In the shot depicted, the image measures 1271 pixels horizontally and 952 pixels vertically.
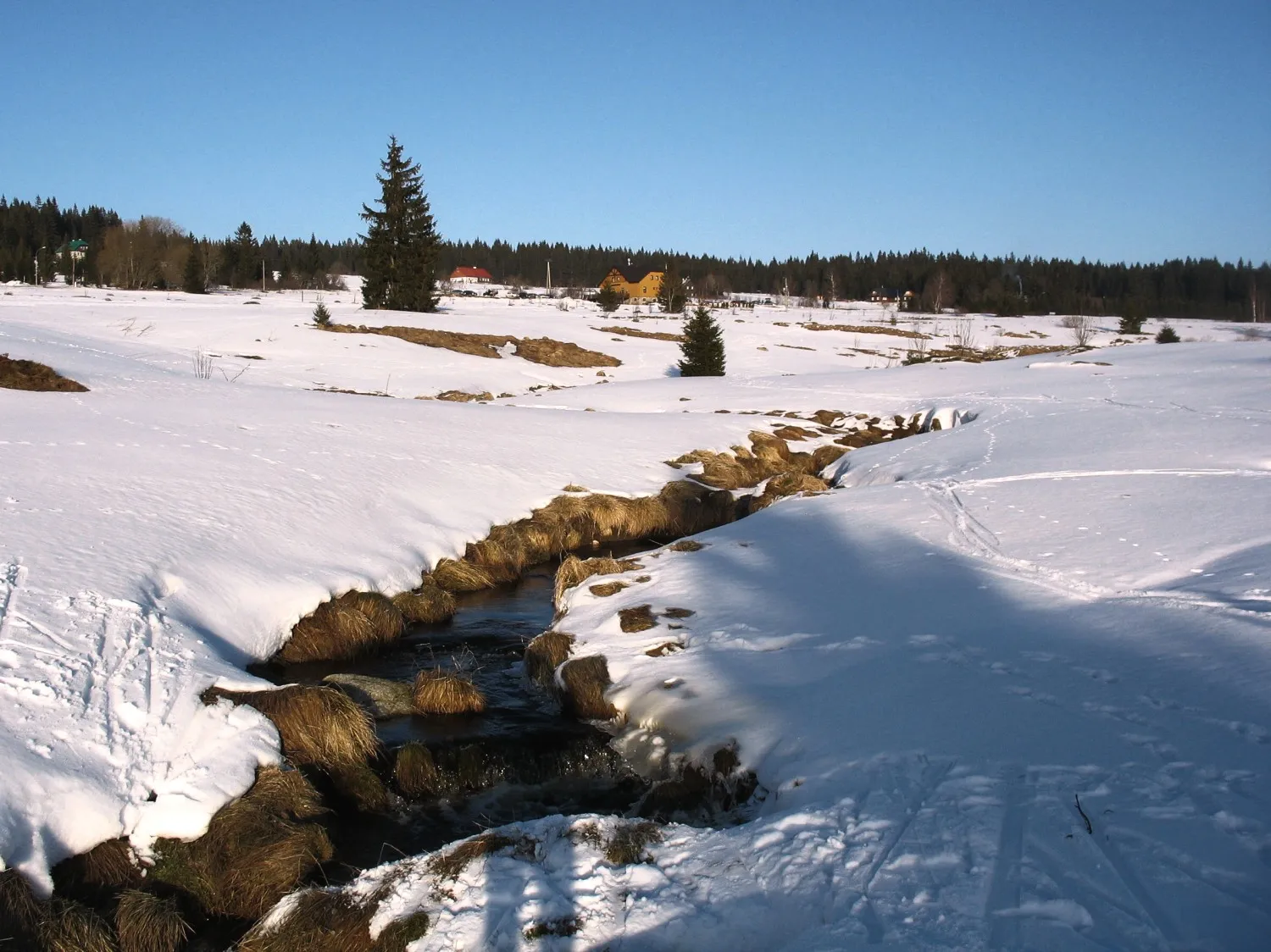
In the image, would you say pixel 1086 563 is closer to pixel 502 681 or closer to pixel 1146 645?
pixel 1146 645

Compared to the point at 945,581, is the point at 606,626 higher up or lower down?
lower down

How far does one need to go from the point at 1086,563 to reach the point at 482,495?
8.35 metres

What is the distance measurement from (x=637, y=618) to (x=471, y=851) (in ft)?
12.9

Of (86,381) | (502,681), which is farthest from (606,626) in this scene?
(86,381)

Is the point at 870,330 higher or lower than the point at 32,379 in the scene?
higher

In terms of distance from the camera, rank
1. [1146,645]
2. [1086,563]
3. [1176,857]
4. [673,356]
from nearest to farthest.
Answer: [1176,857] → [1146,645] → [1086,563] → [673,356]

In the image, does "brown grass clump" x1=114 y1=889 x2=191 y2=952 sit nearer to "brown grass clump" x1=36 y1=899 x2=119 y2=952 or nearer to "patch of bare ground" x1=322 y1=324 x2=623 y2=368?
"brown grass clump" x1=36 y1=899 x2=119 y2=952

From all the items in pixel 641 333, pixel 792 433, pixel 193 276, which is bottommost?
pixel 792 433

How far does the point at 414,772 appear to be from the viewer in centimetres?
665

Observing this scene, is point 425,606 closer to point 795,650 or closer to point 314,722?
point 314,722

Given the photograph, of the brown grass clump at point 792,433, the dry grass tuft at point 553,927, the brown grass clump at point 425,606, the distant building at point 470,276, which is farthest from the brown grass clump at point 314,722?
the distant building at point 470,276

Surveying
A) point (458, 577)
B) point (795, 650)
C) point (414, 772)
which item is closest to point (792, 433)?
point (458, 577)

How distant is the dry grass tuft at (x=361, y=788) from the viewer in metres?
6.35

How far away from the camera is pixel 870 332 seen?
5259 cm
